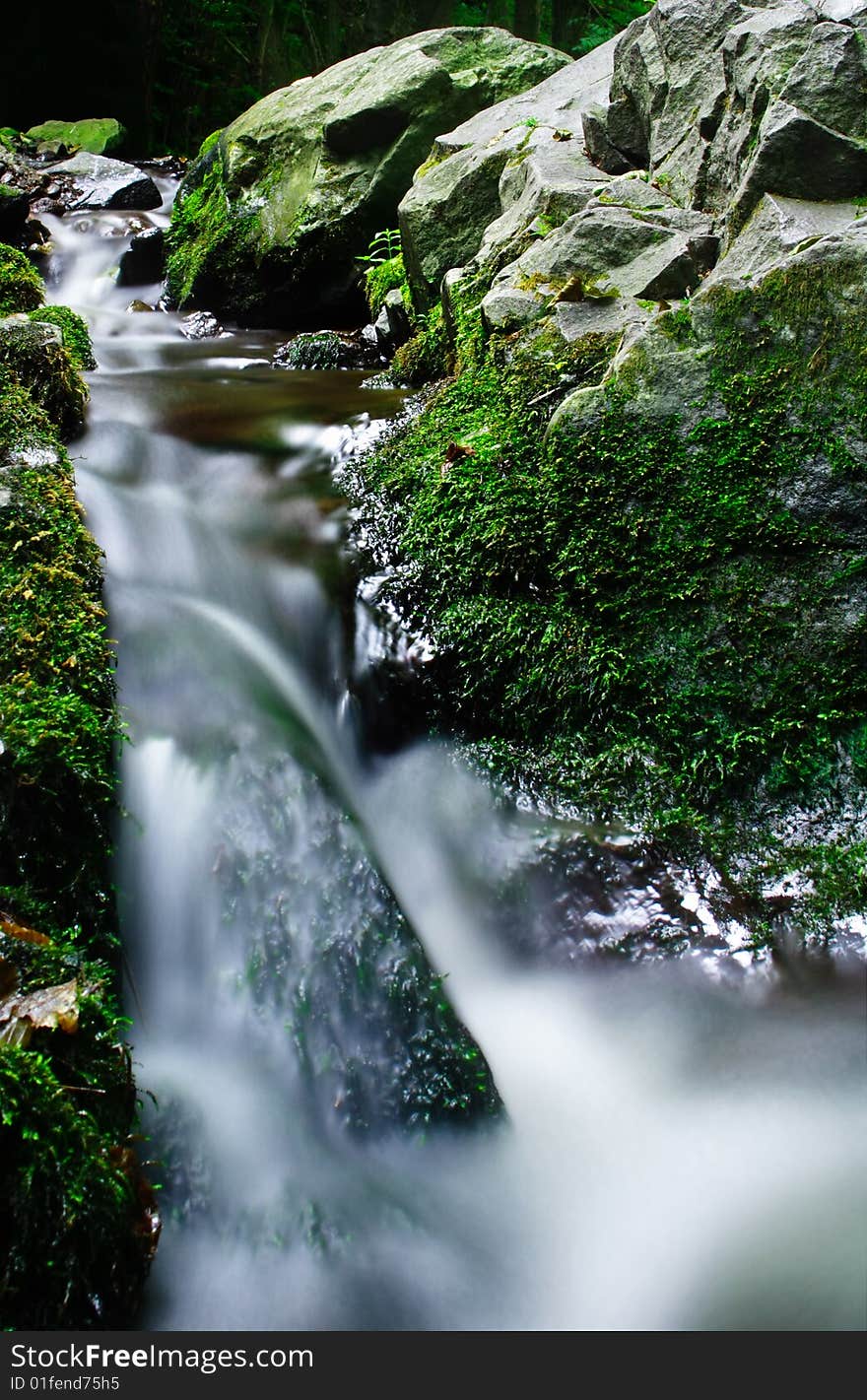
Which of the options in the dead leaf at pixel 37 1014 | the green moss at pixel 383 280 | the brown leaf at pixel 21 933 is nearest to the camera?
the dead leaf at pixel 37 1014

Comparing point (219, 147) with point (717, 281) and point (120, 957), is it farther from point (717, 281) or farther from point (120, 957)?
point (120, 957)

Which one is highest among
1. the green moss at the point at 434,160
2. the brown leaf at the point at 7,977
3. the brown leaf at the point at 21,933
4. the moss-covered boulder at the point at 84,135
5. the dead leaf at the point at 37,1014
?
the moss-covered boulder at the point at 84,135

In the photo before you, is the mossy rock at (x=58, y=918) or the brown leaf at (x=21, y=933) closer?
the mossy rock at (x=58, y=918)

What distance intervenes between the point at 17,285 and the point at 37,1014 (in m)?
4.46

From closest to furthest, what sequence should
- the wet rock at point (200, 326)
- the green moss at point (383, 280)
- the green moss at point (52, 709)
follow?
the green moss at point (52, 709) < the green moss at point (383, 280) < the wet rock at point (200, 326)

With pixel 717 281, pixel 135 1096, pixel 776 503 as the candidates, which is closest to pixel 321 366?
pixel 717 281

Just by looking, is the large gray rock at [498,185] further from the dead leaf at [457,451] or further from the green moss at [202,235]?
the green moss at [202,235]

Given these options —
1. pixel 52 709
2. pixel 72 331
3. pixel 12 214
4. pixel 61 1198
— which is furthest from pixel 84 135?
pixel 61 1198

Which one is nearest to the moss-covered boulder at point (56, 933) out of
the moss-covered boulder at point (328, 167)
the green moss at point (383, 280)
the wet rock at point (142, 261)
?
the green moss at point (383, 280)

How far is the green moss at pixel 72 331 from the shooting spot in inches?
192

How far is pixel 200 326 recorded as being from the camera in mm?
7465

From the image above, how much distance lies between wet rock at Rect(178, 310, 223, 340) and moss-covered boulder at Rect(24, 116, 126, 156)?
6.87 m

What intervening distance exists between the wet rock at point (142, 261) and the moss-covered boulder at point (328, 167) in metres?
0.45

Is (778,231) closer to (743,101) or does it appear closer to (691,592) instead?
(743,101)
